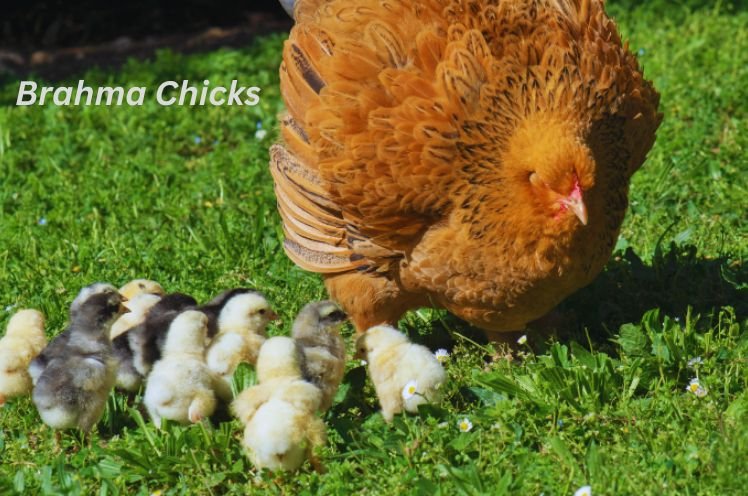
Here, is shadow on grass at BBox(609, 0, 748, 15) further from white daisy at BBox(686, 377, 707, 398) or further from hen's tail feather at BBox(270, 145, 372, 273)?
white daisy at BBox(686, 377, 707, 398)

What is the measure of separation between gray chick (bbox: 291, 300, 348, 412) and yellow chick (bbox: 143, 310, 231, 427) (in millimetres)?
394

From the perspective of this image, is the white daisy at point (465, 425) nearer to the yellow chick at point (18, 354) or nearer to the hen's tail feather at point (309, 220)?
the hen's tail feather at point (309, 220)

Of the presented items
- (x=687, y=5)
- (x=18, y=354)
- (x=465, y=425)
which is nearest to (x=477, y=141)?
(x=465, y=425)

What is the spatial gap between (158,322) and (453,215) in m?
1.42

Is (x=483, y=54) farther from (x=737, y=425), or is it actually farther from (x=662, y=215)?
(x=662, y=215)

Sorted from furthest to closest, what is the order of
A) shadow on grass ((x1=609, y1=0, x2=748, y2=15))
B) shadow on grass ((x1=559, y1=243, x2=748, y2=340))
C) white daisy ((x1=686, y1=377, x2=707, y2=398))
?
shadow on grass ((x1=609, y1=0, x2=748, y2=15)) → shadow on grass ((x1=559, y1=243, x2=748, y2=340)) → white daisy ((x1=686, y1=377, x2=707, y2=398))

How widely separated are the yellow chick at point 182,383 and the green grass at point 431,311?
0.27 ft

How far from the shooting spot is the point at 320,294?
5.64m

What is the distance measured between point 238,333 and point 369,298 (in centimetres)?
59

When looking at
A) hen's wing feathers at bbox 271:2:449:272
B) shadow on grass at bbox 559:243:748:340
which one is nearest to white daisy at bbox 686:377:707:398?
shadow on grass at bbox 559:243:748:340

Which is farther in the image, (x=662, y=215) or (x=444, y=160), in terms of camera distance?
(x=662, y=215)

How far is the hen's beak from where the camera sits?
13.2 feet

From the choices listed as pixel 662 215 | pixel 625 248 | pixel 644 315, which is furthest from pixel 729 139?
pixel 644 315

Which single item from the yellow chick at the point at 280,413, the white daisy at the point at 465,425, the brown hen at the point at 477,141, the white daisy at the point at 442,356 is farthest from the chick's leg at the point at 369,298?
the white daisy at the point at 465,425
